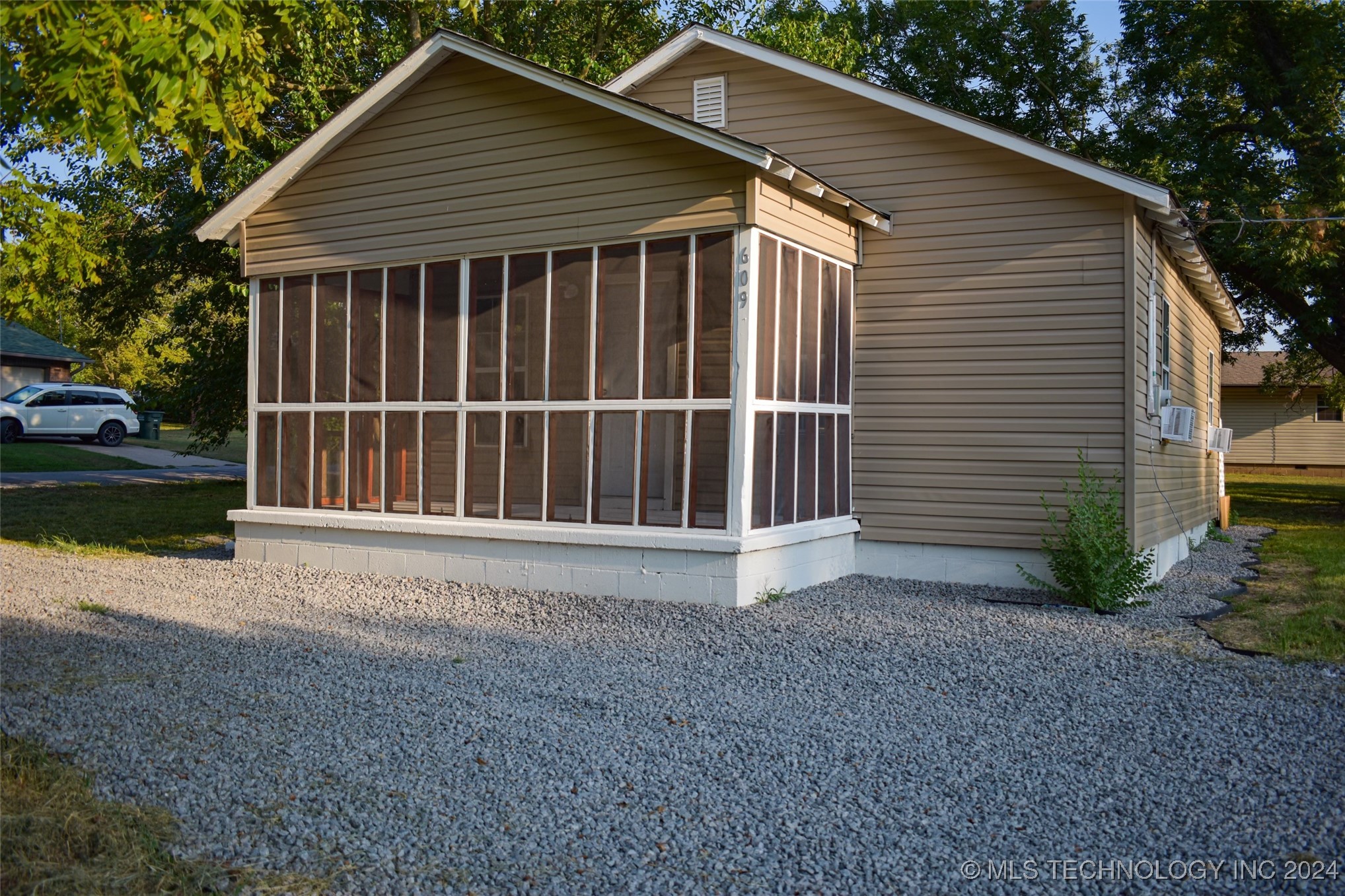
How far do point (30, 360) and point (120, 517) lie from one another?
859 inches

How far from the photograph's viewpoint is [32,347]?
30906 mm

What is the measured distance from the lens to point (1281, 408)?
33188 mm

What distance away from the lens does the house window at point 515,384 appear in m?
7.66

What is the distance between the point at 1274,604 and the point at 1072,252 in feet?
10.9

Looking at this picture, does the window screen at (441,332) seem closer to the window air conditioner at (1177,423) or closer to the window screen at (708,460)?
the window screen at (708,460)

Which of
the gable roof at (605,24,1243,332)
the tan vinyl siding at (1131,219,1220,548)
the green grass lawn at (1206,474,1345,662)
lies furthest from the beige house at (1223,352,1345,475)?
the gable roof at (605,24,1243,332)

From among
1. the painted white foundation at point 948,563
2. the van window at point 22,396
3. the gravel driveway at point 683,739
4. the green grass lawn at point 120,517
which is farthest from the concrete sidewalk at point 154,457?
the painted white foundation at point 948,563

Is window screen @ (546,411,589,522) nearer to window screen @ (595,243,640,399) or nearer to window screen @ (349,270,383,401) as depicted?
window screen @ (595,243,640,399)

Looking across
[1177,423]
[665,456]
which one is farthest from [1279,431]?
[665,456]

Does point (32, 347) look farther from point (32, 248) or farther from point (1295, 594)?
point (1295, 594)

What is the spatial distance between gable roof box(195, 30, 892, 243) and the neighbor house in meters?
25.1

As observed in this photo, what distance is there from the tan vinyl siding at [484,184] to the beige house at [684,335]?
0.08 feet

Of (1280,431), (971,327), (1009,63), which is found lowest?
(1280,431)

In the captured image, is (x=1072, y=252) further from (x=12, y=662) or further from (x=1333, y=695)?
(x=12, y=662)
